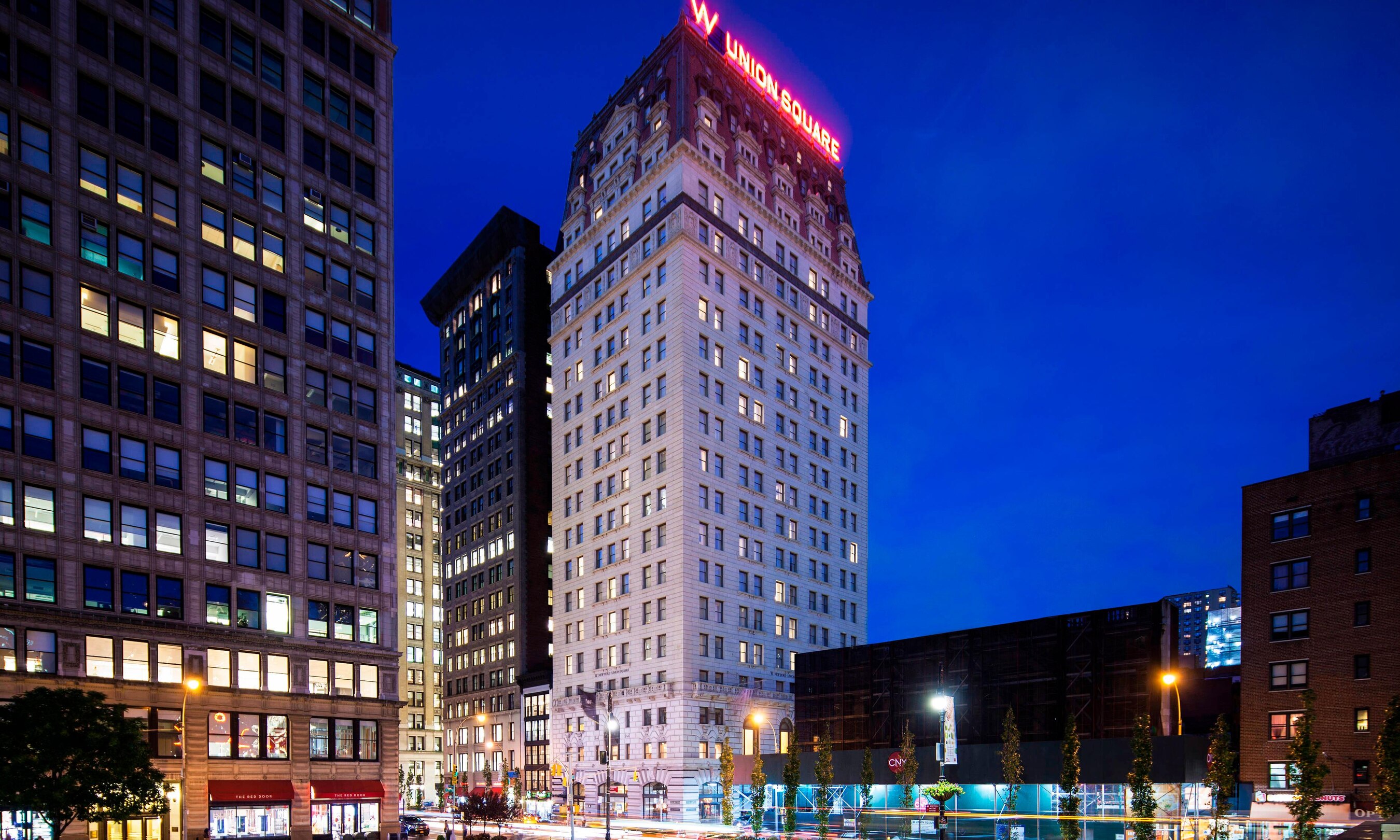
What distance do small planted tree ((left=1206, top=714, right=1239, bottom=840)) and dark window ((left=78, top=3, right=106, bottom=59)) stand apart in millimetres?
69250

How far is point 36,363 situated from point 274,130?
21.8 meters

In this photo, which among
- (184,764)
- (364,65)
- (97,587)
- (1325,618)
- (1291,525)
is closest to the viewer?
(184,764)

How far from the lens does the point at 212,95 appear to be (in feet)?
202

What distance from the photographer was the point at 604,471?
99750mm

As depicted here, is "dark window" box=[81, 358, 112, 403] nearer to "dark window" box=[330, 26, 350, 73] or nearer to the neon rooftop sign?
"dark window" box=[330, 26, 350, 73]

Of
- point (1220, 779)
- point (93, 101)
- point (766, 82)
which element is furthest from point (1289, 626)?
point (93, 101)

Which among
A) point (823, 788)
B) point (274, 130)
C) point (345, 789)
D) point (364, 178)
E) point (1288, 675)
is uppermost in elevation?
point (274, 130)

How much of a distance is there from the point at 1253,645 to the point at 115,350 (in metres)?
72.4

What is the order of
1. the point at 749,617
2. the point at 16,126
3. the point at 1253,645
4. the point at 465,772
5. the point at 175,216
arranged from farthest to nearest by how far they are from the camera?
1. the point at 465,772
2. the point at 749,617
3. the point at 1253,645
4. the point at 175,216
5. the point at 16,126

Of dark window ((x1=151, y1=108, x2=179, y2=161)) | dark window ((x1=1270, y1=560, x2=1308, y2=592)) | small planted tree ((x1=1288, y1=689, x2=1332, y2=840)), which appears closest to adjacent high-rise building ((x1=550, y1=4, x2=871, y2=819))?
dark window ((x1=1270, y1=560, x2=1308, y2=592))

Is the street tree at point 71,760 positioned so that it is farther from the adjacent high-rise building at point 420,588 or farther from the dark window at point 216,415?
the adjacent high-rise building at point 420,588

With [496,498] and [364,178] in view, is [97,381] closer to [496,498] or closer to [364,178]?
[364,178]

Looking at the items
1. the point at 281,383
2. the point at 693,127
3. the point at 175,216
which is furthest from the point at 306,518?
the point at 693,127

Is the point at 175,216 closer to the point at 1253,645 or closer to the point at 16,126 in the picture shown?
the point at 16,126
